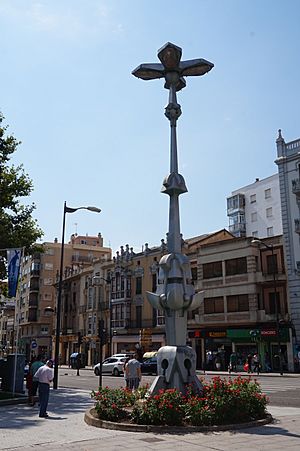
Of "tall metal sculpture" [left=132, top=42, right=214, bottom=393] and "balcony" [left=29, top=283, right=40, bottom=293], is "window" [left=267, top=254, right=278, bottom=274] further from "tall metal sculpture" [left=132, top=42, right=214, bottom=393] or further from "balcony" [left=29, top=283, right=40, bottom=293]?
"balcony" [left=29, top=283, right=40, bottom=293]

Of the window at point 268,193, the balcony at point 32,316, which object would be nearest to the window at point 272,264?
the window at point 268,193

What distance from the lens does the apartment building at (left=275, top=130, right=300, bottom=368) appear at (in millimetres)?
37250

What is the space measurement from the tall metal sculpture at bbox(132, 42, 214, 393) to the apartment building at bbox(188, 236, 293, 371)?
79.8ft

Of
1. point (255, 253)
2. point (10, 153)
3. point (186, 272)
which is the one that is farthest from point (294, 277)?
point (186, 272)

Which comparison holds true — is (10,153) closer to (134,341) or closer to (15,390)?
(15,390)

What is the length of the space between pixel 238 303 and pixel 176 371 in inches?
1196

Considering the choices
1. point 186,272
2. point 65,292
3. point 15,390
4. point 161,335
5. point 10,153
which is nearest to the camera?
point 186,272

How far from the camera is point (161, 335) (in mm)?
49062

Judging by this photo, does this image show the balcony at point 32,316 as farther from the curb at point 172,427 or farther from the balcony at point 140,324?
the curb at point 172,427

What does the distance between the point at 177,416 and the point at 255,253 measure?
107 ft

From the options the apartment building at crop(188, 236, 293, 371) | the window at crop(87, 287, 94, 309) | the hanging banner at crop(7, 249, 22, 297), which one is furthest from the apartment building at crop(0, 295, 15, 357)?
the hanging banner at crop(7, 249, 22, 297)

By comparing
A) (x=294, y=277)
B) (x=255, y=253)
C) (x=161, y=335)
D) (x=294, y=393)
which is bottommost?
(x=294, y=393)

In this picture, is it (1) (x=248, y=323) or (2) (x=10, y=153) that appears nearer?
(2) (x=10, y=153)

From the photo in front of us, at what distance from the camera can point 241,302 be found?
135 ft
